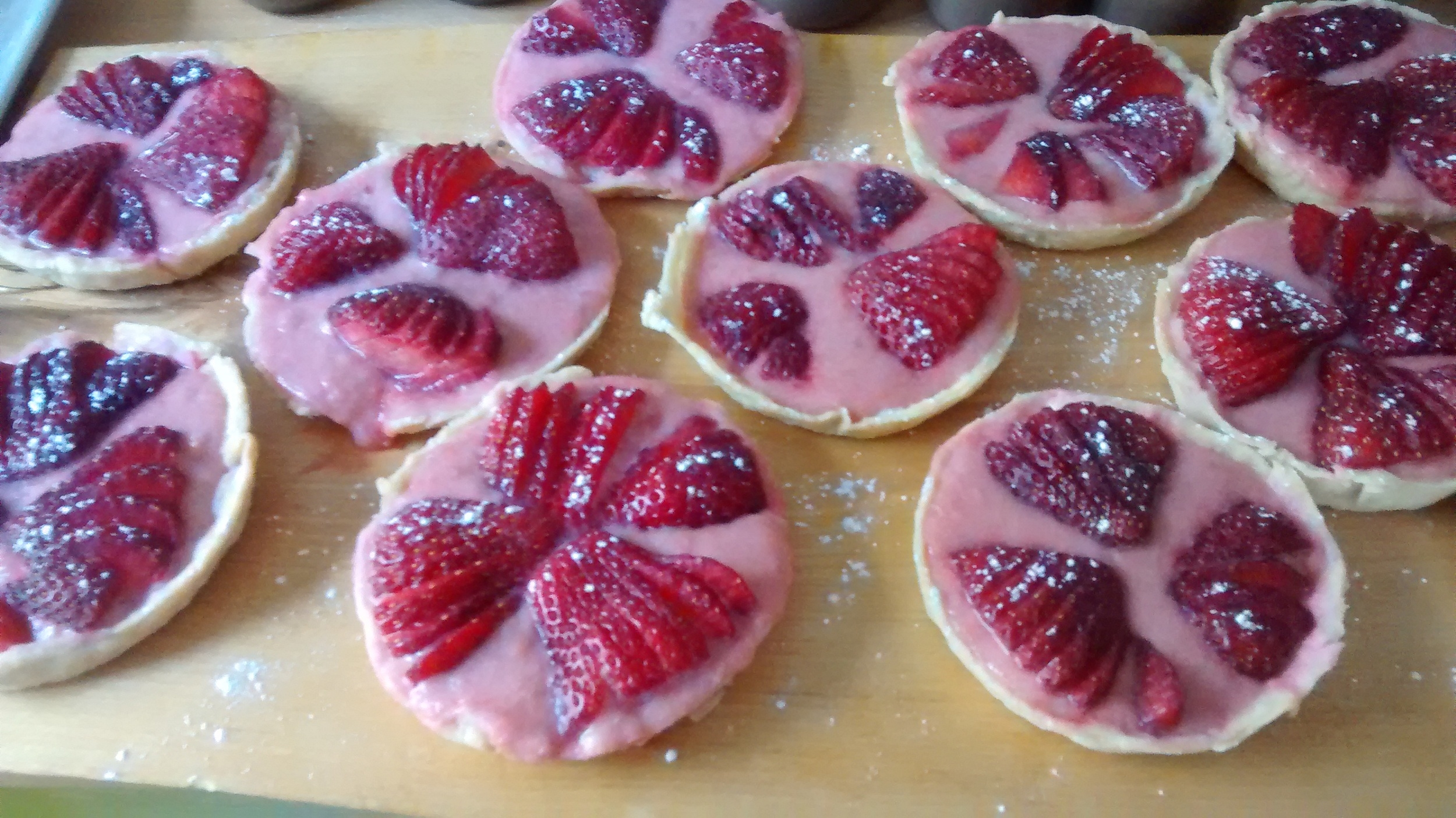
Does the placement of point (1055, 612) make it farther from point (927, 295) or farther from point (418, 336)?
point (418, 336)

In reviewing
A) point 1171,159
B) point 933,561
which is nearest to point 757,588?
point 933,561

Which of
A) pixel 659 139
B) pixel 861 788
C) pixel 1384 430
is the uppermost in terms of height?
pixel 659 139

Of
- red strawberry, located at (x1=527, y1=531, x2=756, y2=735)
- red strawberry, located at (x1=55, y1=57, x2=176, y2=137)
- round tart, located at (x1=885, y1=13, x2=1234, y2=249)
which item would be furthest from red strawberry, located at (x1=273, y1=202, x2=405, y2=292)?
round tart, located at (x1=885, y1=13, x2=1234, y2=249)

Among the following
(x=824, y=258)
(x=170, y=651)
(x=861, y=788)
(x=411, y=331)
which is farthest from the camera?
(x=824, y=258)

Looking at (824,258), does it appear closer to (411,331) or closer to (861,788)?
(411,331)

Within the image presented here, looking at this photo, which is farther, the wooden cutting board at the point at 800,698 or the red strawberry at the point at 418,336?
the red strawberry at the point at 418,336

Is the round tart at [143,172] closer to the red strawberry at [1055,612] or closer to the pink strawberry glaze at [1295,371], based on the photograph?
the red strawberry at [1055,612]

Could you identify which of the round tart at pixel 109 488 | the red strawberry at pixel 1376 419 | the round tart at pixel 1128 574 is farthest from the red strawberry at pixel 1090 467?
the round tart at pixel 109 488
